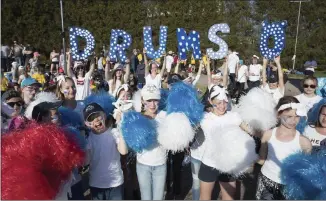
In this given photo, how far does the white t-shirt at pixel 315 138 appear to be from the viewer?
3617 mm

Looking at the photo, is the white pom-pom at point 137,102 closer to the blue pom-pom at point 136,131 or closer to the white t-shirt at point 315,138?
the blue pom-pom at point 136,131

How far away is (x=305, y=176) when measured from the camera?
3.01 m

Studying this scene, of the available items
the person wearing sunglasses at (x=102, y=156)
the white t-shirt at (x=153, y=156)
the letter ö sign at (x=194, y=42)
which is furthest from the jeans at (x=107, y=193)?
the letter ö sign at (x=194, y=42)

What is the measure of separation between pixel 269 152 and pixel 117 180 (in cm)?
159

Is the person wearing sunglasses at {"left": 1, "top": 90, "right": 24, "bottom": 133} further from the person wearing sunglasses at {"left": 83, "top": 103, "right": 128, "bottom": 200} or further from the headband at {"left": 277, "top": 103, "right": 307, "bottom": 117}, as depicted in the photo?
the headband at {"left": 277, "top": 103, "right": 307, "bottom": 117}

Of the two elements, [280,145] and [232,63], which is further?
[232,63]

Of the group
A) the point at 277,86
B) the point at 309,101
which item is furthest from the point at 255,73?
the point at 309,101

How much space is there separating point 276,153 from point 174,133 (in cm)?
103

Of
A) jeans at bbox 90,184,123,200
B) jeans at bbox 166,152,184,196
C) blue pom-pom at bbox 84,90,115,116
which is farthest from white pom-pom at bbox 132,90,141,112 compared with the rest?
jeans at bbox 90,184,123,200

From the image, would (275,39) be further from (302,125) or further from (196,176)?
(196,176)

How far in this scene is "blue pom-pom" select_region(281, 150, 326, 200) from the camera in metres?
2.99

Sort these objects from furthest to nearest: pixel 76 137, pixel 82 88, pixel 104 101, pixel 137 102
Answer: pixel 82 88 < pixel 104 101 < pixel 137 102 < pixel 76 137

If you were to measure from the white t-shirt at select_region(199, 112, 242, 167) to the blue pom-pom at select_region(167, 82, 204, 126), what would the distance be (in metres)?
0.10

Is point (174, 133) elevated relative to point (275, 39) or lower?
→ lower
